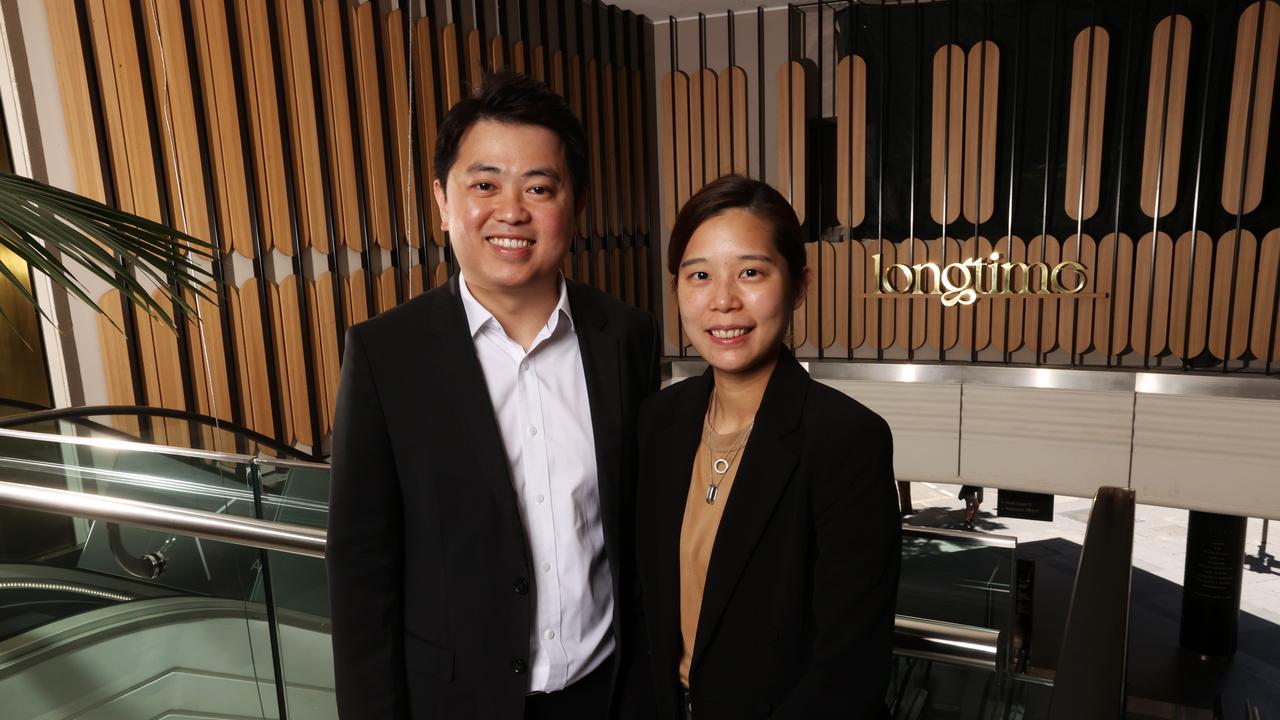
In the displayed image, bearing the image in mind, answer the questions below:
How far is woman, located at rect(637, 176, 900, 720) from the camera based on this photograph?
1.13m

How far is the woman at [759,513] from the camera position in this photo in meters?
1.13

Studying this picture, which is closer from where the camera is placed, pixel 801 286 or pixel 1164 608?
pixel 801 286

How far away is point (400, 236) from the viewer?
4.02 metres

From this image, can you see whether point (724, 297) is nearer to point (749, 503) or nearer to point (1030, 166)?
point (749, 503)

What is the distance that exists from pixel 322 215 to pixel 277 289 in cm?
40

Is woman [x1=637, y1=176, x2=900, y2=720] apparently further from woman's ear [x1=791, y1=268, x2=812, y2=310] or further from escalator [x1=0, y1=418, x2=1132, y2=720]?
escalator [x1=0, y1=418, x2=1132, y2=720]

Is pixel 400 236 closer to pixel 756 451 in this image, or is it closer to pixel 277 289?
pixel 277 289

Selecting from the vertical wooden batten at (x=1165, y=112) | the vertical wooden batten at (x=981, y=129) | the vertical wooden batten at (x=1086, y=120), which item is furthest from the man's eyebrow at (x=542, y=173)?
the vertical wooden batten at (x=1165, y=112)

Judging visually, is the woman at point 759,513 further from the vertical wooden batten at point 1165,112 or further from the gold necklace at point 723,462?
the vertical wooden batten at point 1165,112

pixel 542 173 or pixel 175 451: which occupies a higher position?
pixel 542 173

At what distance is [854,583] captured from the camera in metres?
1.11

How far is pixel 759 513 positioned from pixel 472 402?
47cm

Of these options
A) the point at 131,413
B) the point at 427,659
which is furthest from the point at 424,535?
the point at 131,413

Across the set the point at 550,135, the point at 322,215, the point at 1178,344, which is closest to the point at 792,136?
the point at 1178,344
